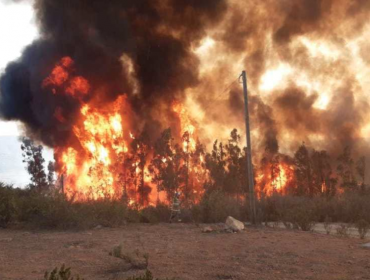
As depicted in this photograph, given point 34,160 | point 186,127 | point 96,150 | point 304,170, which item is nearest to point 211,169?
point 186,127

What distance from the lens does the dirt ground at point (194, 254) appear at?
7.79m

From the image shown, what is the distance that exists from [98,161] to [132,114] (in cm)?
856

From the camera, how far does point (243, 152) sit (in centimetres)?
4388

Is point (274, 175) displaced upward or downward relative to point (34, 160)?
downward

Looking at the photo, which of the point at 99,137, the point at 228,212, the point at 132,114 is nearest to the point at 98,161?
the point at 99,137

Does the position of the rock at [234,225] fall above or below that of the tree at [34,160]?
below

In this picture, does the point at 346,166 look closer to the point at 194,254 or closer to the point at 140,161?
the point at 140,161

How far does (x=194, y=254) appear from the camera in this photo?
A: 32.3 ft

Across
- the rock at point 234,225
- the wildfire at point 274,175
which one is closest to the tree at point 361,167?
the wildfire at point 274,175

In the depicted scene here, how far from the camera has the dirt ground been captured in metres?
7.79

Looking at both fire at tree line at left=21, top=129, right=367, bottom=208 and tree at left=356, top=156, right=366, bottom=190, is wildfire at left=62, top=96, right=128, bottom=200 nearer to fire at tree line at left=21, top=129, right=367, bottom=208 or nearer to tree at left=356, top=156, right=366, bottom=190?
fire at tree line at left=21, top=129, right=367, bottom=208

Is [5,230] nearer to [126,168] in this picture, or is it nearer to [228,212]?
[228,212]

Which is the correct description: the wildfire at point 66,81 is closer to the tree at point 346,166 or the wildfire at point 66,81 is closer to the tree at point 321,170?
the tree at point 321,170

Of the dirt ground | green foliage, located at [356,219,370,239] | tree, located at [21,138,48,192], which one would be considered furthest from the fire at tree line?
the dirt ground
